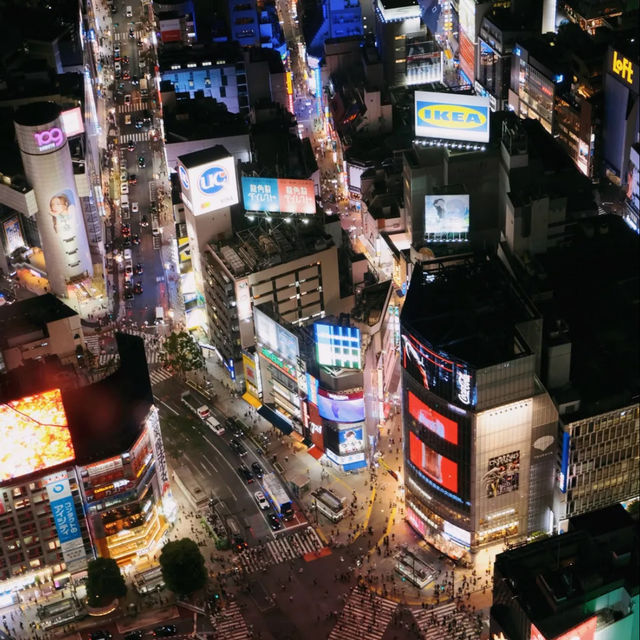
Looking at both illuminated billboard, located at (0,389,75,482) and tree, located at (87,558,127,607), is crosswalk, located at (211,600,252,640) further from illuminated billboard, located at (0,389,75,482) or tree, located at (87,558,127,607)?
illuminated billboard, located at (0,389,75,482)

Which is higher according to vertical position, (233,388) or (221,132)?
(221,132)

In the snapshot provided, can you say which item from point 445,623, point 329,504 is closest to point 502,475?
point 445,623

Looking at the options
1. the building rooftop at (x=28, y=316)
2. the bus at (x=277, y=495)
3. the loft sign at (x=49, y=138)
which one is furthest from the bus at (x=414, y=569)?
the loft sign at (x=49, y=138)

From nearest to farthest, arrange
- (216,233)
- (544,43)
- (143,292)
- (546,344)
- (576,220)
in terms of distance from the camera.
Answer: (546,344) < (576,220) < (216,233) < (143,292) < (544,43)

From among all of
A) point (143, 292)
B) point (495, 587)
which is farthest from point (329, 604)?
point (143, 292)

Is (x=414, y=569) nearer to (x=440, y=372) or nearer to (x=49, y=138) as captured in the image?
(x=440, y=372)

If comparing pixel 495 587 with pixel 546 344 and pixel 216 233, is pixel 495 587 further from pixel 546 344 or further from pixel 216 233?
pixel 216 233

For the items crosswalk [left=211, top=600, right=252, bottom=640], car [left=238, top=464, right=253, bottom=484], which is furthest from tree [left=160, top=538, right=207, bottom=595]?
car [left=238, top=464, right=253, bottom=484]
